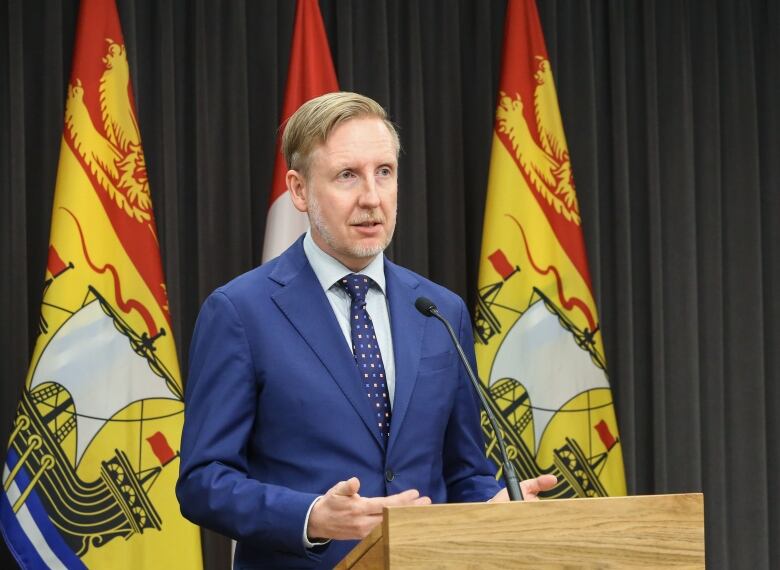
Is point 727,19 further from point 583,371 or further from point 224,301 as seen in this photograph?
point 224,301

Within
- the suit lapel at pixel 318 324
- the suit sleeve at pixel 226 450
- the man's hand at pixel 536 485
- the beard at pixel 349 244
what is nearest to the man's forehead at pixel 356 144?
the beard at pixel 349 244

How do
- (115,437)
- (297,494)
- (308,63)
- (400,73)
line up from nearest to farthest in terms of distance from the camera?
1. (297,494)
2. (115,437)
3. (308,63)
4. (400,73)

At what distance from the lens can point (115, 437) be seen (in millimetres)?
3664

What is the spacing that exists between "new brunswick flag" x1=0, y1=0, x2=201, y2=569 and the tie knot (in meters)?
1.58

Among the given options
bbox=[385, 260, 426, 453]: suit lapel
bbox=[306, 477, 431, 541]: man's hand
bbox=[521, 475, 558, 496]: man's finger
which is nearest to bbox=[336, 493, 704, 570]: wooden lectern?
bbox=[306, 477, 431, 541]: man's hand

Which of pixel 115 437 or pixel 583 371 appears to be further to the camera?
pixel 583 371

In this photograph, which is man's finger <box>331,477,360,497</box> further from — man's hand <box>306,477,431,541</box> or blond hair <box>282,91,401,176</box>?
blond hair <box>282,91,401,176</box>

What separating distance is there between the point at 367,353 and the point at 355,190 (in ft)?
1.15

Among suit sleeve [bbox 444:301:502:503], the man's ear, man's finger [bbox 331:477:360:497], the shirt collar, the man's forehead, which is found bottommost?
suit sleeve [bbox 444:301:502:503]

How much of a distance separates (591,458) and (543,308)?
0.62 metres

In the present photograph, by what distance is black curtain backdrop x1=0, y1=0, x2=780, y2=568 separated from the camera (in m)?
4.15

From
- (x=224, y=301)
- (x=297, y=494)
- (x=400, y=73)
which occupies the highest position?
(x=400, y=73)

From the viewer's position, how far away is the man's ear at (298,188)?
244cm

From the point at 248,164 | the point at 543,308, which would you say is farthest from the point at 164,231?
the point at 543,308
